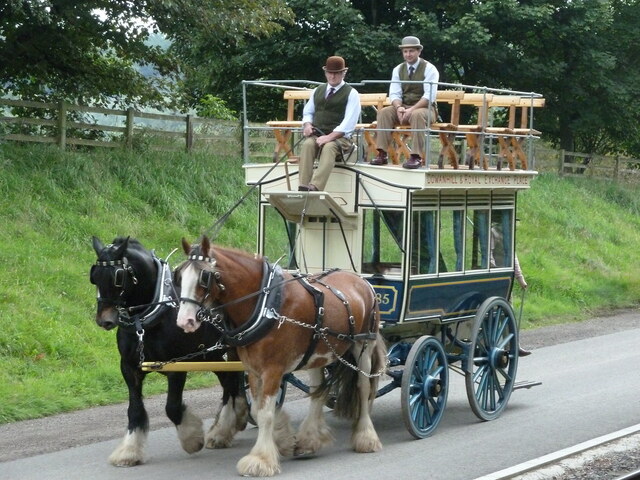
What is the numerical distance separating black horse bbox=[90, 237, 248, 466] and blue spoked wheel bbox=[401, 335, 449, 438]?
5.33ft

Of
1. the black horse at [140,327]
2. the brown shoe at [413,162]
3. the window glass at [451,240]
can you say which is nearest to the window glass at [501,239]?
the window glass at [451,240]

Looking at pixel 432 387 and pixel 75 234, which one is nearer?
pixel 432 387

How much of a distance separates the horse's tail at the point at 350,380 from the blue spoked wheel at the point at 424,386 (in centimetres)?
25

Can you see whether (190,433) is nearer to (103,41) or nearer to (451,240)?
(451,240)

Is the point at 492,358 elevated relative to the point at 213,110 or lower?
lower

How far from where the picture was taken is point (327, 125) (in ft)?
32.3

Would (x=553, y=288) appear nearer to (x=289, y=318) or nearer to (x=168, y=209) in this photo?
(x=168, y=209)

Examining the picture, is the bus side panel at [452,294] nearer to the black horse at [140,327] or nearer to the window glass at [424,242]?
the window glass at [424,242]

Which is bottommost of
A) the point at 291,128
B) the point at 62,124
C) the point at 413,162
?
the point at 413,162

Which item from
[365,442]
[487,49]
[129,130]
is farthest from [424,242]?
[487,49]

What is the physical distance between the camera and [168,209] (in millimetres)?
17062

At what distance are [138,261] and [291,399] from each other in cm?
355

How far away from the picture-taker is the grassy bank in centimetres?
1145

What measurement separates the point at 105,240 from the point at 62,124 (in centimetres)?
358
